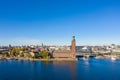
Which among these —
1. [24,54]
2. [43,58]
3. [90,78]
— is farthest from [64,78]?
[24,54]

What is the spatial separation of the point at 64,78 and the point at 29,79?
288cm

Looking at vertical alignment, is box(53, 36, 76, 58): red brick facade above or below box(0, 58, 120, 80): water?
above

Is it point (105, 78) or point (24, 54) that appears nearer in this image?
point (105, 78)

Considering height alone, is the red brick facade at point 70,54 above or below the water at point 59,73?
above

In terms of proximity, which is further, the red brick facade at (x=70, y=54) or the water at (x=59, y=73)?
the red brick facade at (x=70, y=54)

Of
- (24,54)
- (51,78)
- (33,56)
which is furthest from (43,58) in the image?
(51,78)

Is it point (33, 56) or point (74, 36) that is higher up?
point (74, 36)

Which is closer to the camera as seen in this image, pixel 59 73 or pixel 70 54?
pixel 59 73

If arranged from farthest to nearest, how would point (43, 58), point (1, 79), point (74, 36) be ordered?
point (74, 36), point (43, 58), point (1, 79)

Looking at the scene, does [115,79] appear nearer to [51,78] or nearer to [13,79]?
[51,78]

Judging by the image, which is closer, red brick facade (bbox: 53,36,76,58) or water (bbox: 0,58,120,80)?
water (bbox: 0,58,120,80)

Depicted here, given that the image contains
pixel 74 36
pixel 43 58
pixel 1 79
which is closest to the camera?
pixel 1 79

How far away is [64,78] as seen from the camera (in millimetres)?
19281

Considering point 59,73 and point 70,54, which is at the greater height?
point 70,54
